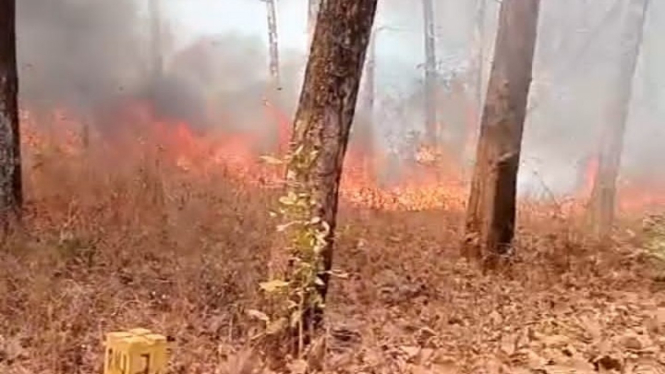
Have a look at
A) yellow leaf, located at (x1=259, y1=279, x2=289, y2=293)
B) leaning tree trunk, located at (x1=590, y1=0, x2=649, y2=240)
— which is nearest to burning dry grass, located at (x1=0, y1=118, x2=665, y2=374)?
yellow leaf, located at (x1=259, y1=279, x2=289, y2=293)

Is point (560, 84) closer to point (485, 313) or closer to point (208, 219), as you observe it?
point (208, 219)

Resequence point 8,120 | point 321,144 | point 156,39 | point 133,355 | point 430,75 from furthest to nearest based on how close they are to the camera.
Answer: point 430,75, point 156,39, point 8,120, point 321,144, point 133,355

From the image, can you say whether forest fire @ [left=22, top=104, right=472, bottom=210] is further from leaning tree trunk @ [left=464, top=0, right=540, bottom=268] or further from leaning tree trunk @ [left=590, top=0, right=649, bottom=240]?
leaning tree trunk @ [left=464, top=0, right=540, bottom=268]

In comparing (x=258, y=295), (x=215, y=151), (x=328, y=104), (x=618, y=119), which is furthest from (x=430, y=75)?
(x=328, y=104)

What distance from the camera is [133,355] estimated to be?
3324mm

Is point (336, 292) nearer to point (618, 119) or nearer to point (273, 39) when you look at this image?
point (618, 119)

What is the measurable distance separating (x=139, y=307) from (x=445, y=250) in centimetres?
343

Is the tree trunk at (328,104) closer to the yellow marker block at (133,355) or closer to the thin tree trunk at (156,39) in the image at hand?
the yellow marker block at (133,355)

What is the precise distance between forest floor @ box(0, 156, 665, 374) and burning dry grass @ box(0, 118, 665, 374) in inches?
0.6

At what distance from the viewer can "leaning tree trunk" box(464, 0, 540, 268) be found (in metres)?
7.70

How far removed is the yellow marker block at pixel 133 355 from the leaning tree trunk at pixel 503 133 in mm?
4632

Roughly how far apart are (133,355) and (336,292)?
3.04 metres

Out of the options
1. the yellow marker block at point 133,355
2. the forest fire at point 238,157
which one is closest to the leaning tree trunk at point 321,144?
the yellow marker block at point 133,355

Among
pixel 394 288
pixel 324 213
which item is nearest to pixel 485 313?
pixel 394 288
